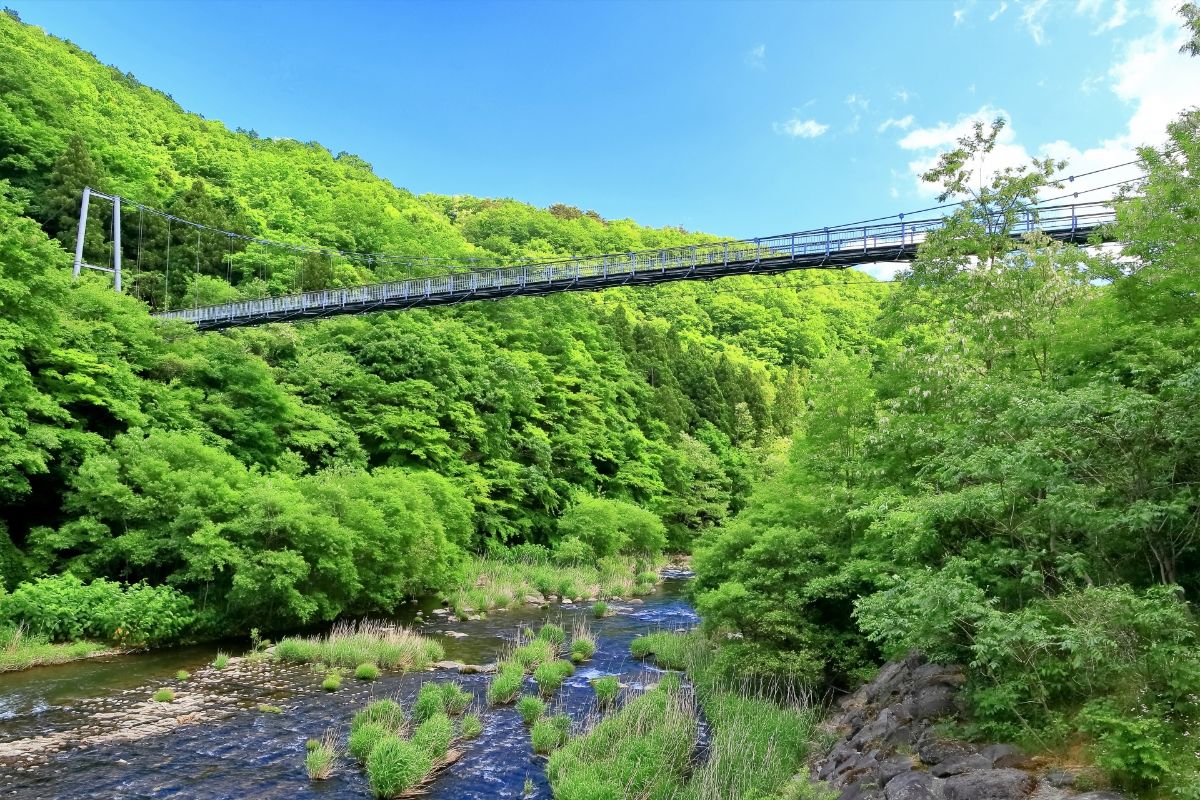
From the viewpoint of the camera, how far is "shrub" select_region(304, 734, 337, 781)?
9.01 metres

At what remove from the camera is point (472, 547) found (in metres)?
29.2

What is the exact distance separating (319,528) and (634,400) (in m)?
30.7

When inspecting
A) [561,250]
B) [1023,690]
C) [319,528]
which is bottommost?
[1023,690]

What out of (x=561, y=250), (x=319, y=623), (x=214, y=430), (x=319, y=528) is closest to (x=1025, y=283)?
(x=319, y=528)

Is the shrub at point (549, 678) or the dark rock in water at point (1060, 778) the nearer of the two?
the dark rock in water at point (1060, 778)

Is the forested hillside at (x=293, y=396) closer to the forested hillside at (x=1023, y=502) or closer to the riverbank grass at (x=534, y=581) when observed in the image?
the riverbank grass at (x=534, y=581)

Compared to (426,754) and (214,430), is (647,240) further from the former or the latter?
(426,754)

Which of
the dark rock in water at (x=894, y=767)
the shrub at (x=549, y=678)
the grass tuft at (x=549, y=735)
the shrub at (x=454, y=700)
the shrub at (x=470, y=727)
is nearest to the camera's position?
the dark rock in water at (x=894, y=767)

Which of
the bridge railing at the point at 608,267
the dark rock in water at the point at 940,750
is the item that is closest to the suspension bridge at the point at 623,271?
the bridge railing at the point at 608,267

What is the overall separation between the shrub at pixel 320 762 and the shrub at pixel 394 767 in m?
0.59

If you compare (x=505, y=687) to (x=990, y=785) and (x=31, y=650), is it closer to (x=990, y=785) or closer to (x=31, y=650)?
(x=990, y=785)

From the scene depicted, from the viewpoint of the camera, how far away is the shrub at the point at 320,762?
29.6ft

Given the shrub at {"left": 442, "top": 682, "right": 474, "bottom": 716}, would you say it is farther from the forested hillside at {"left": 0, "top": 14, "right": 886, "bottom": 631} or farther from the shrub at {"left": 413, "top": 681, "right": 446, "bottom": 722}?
the forested hillside at {"left": 0, "top": 14, "right": 886, "bottom": 631}

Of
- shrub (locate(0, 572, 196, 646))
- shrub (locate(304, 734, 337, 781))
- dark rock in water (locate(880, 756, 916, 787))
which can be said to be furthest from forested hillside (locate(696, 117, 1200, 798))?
shrub (locate(0, 572, 196, 646))
